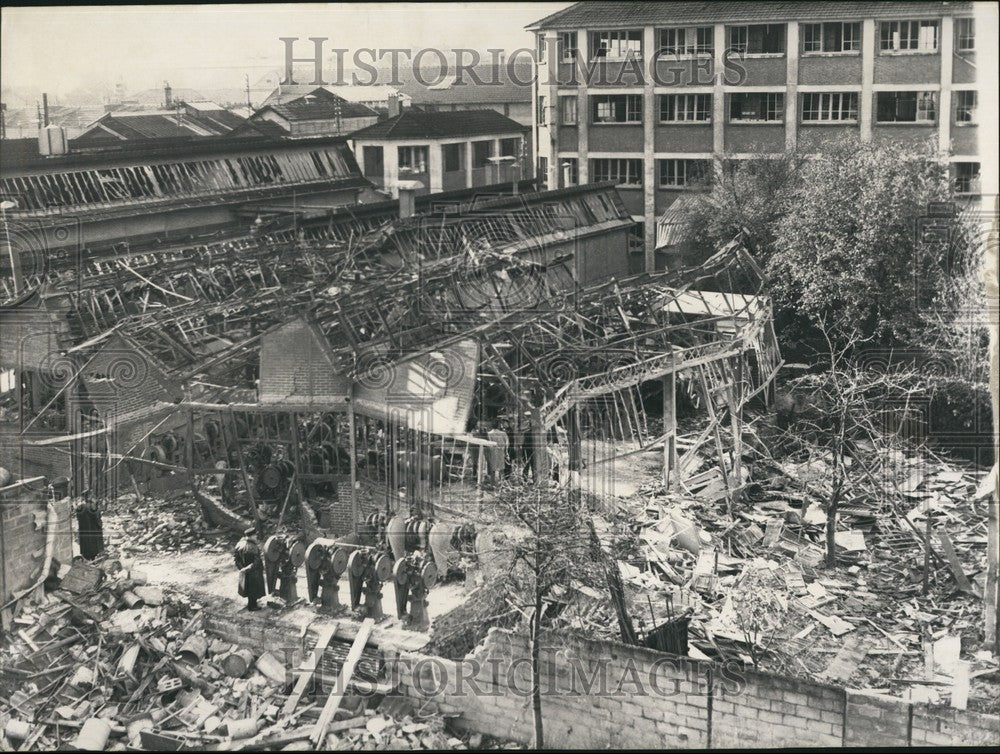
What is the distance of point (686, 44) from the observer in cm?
923

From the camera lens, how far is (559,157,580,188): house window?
32.1 feet

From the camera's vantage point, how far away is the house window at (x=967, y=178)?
29.3ft

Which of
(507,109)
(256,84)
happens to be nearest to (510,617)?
(507,109)

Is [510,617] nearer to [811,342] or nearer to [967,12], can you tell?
[811,342]

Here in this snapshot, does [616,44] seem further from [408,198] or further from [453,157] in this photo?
[408,198]

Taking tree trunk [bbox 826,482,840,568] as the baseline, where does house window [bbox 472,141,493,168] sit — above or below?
above

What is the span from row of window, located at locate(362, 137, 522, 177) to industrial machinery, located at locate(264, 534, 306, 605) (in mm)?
3250

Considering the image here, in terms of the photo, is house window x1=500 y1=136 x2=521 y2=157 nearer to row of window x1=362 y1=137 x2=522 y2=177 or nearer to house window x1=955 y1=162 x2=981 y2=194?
row of window x1=362 y1=137 x2=522 y2=177

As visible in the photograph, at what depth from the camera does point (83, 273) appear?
377 inches

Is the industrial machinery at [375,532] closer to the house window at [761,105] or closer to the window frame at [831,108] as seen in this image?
the house window at [761,105]

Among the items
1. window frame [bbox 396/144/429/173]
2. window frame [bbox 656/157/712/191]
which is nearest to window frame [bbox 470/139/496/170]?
window frame [bbox 396/144/429/173]

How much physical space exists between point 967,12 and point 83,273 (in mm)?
7130

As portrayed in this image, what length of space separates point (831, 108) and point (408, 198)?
3.45 meters

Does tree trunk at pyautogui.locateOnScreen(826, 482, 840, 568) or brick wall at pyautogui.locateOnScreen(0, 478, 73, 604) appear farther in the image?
brick wall at pyautogui.locateOnScreen(0, 478, 73, 604)
